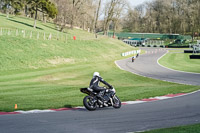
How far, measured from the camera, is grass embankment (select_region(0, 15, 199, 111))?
18.6m

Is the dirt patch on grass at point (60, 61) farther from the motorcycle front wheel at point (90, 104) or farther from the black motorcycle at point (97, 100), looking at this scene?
the motorcycle front wheel at point (90, 104)

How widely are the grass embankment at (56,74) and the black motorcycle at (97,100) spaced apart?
175 cm

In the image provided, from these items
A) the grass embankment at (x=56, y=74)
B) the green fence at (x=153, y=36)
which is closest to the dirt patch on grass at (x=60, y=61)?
the grass embankment at (x=56, y=74)

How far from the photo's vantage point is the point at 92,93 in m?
13.7

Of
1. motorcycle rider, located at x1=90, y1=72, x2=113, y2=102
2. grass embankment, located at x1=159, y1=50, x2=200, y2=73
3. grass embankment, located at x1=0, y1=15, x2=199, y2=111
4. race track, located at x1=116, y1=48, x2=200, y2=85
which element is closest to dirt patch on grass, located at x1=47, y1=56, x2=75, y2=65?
grass embankment, located at x1=0, y1=15, x2=199, y2=111

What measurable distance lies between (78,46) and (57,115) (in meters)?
51.1

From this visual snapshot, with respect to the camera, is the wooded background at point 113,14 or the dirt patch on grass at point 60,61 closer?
the dirt patch on grass at point 60,61

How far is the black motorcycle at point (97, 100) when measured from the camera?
1361cm

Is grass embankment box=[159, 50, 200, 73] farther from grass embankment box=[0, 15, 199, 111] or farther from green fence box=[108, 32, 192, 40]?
green fence box=[108, 32, 192, 40]

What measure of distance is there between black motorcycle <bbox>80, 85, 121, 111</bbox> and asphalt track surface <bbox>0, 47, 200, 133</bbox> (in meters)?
0.25

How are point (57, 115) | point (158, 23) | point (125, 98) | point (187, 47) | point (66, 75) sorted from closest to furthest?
point (57, 115) < point (125, 98) < point (66, 75) < point (187, 47) < point (158, 23)

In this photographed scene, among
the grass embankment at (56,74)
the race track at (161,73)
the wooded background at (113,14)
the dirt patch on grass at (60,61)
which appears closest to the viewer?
the grass embankment at (56,74)

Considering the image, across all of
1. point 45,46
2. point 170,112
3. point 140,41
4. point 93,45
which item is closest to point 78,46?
point 93,45

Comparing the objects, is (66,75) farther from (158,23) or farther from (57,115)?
(158,23)
